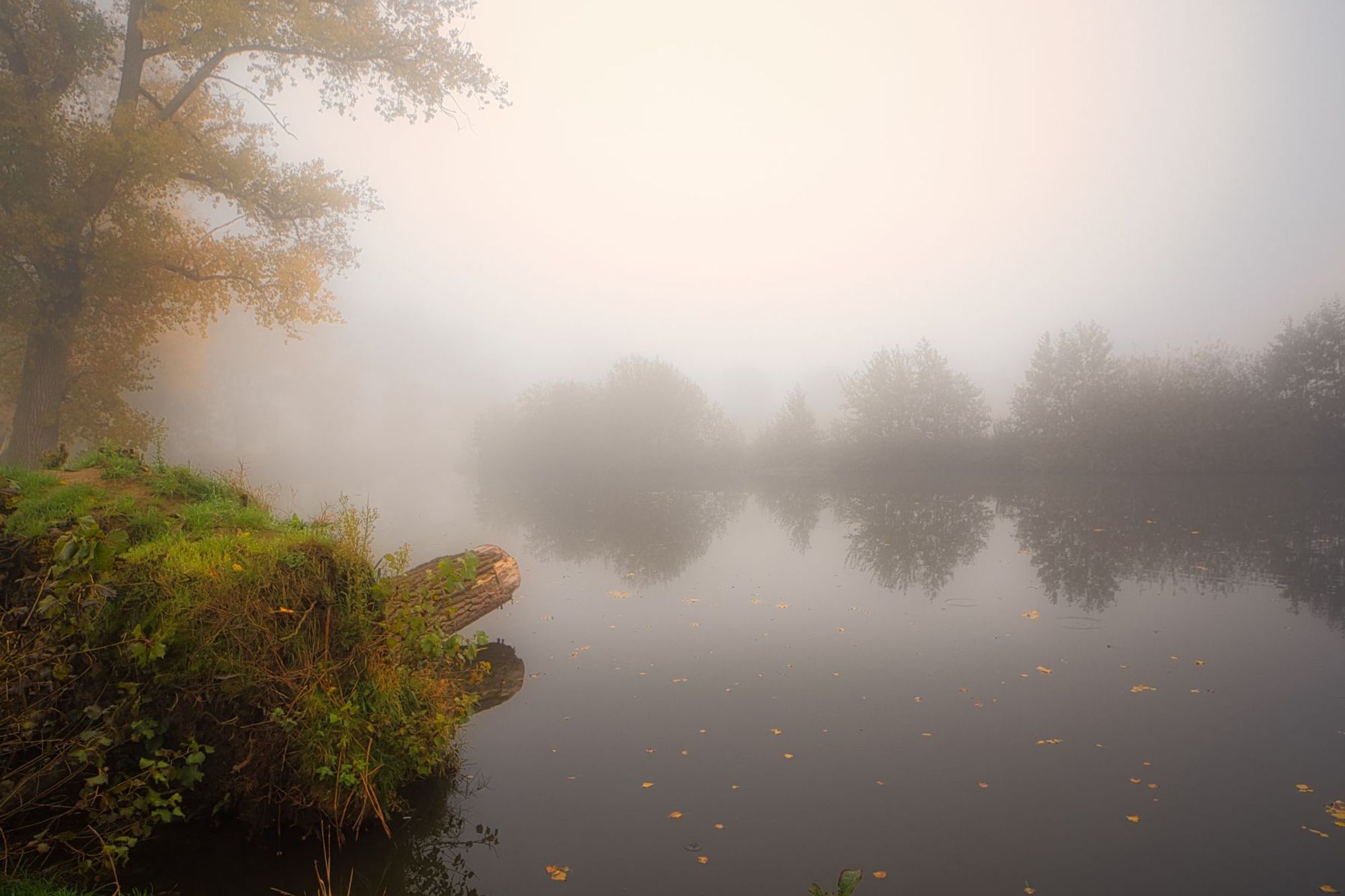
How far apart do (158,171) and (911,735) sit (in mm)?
17467

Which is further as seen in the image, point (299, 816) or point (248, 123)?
point (248, 123)

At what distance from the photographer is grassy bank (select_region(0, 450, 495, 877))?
3814mm

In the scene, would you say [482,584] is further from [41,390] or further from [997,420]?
[997,420]

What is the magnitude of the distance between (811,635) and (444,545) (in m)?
9.96

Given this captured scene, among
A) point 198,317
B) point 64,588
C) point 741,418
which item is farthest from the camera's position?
point 741,418

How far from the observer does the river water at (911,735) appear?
3986mm

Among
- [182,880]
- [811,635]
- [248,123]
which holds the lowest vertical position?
[182,880]

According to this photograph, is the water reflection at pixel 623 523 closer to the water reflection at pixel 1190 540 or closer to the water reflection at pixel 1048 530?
the water reflection at pixel 1048 530

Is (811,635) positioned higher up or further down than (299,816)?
higher up

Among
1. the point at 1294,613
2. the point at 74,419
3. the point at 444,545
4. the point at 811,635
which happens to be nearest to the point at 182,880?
the point at 811,635

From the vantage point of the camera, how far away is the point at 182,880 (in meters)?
4.04

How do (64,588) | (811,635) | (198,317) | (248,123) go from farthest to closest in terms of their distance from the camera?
(248,123) < (198,317) < (811,635) < (64,588)

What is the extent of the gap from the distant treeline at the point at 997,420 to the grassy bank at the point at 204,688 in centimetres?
3684

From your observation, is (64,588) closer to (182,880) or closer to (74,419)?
(182,880)
